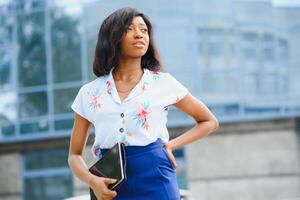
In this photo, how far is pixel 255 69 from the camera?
1488 cm

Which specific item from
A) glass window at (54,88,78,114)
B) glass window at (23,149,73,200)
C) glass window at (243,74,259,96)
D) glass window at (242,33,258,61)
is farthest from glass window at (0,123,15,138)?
glass window at (242,33,258,61)

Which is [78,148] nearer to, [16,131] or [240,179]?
[240,179]

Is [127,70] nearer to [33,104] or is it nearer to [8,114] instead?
[33,104]

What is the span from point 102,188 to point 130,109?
0.30 meters

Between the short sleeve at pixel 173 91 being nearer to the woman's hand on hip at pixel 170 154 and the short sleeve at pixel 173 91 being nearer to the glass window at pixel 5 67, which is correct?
the woman's hand on hip at pixel 170 154

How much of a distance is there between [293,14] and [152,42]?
42.5ft

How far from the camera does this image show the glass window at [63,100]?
616 inches

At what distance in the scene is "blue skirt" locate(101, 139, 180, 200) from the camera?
7.47ft

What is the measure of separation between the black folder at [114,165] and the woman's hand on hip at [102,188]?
15mm

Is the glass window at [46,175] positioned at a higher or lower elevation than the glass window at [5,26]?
lower

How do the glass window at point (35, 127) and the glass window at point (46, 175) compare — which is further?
the glass window at point (46, 175)

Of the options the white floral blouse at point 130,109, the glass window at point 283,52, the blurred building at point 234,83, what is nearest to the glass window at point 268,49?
the blurred building at point 234,83

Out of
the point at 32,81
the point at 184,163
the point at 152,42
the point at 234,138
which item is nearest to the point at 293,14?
the point at 234,138

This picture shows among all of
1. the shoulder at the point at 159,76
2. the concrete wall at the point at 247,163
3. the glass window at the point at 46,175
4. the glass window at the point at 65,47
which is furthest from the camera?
the glass window at the point at 46,175
